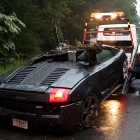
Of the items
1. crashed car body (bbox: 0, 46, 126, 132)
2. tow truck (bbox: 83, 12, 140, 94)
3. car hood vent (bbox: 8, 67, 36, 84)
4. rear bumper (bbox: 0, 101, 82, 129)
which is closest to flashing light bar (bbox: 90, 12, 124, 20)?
tow truck (bbox: 83, 12, 140, 94)

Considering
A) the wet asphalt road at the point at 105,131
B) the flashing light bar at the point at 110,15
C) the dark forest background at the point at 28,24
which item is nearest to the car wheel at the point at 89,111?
the wet asphalt road at the point at 105,131

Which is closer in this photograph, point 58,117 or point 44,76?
point 58,117

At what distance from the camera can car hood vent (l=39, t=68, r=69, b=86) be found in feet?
13.3

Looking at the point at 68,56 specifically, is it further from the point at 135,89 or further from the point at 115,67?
the point at 135,89

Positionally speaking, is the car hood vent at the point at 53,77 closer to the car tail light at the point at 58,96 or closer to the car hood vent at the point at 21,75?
the car tail light at the point at 58,96

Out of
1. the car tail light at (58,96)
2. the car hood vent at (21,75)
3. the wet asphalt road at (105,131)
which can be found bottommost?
the wet asphalt road at (105,131)

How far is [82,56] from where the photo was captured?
4.76 m

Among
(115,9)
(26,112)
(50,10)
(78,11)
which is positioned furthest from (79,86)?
(115,9)

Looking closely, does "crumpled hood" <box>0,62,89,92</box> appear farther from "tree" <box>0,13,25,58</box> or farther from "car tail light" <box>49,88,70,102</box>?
"tree" <box>0,13,25,58</box>

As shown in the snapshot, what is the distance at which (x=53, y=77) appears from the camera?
4.23m

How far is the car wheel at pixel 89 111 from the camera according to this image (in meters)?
4.06

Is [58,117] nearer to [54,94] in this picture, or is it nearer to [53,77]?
[54,94]

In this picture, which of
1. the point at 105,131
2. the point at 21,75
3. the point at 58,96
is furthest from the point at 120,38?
the point at 58,96

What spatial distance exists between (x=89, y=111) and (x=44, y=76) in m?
1.02
